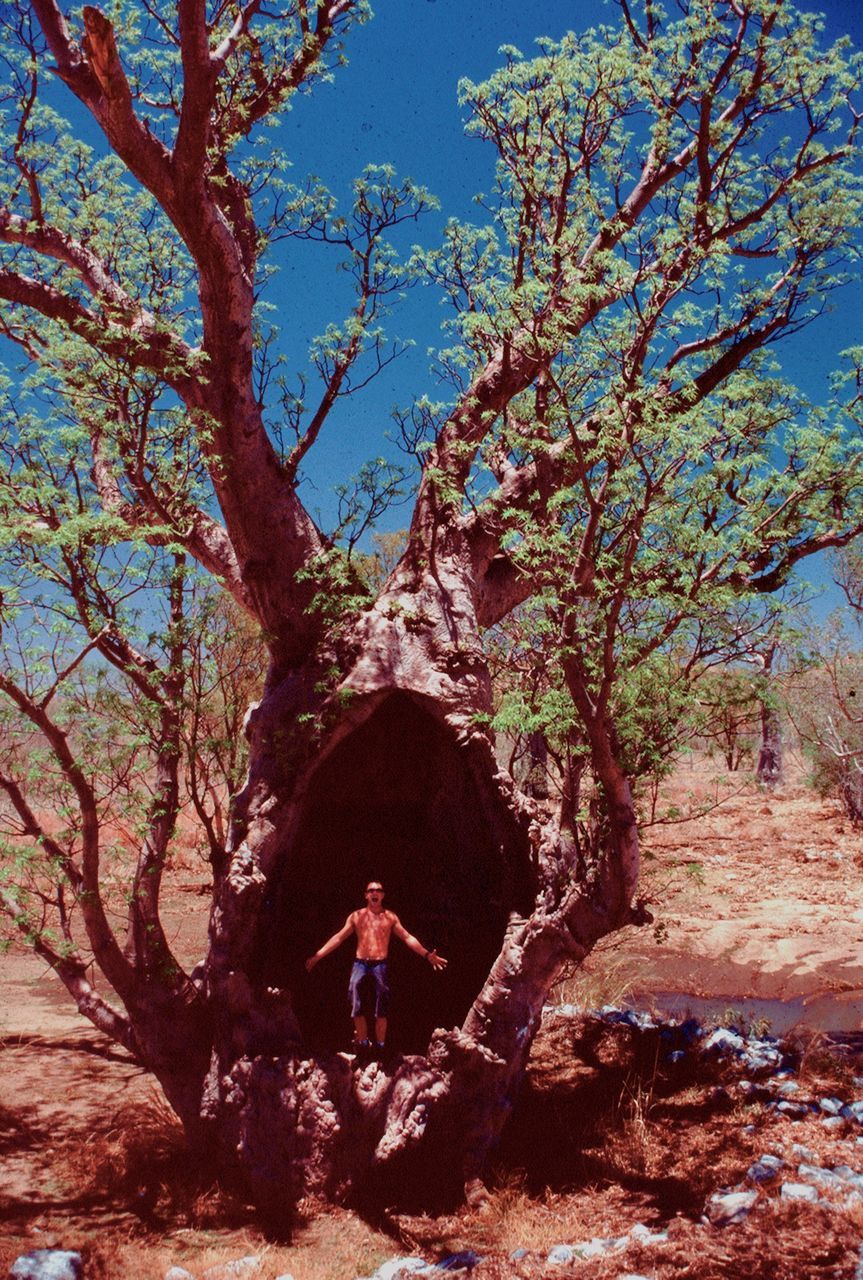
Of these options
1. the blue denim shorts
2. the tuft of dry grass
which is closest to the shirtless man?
the blue denim shorts

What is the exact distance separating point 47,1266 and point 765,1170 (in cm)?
405

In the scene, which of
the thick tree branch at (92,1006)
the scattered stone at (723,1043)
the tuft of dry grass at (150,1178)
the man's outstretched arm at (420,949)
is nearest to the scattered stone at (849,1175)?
the scattered stone at (723,1043)

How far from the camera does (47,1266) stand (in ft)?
14.2

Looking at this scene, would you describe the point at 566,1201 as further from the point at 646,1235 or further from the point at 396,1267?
the point at 396,1267

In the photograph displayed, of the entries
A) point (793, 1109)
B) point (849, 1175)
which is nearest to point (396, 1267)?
point (849, 1175)

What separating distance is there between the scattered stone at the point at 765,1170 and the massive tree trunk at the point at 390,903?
4.98ft

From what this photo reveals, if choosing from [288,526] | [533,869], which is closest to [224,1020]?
[533,869]

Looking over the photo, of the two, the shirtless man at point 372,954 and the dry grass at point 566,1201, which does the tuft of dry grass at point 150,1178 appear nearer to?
the dry grass at point 566,1201

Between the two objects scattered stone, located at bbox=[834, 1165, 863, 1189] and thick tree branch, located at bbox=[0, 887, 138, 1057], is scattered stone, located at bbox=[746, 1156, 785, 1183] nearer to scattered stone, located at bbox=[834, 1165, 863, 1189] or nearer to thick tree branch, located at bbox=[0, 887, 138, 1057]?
scattered stone, located at bbox=[834, 1165, 863, 1189]

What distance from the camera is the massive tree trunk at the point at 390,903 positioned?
543 centimetres

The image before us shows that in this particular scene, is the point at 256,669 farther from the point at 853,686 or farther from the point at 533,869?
the point at 853,686

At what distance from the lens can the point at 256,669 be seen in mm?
12203

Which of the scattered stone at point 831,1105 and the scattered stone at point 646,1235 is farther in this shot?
the scattered stone at point 831,1105

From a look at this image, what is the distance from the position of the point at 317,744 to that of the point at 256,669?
620cm
